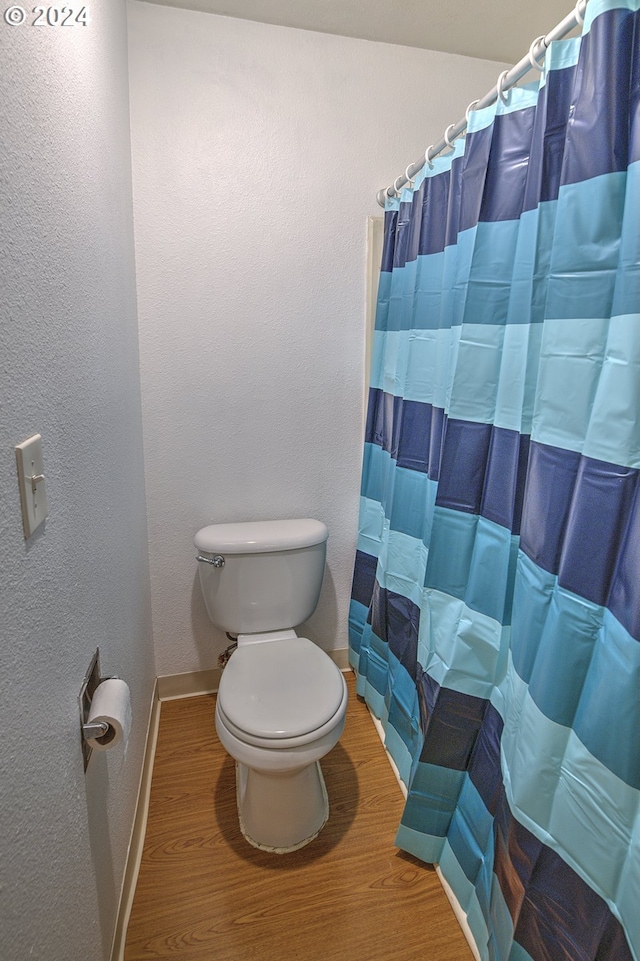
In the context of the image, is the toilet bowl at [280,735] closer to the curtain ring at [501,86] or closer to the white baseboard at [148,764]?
the white baseboard at [148,764]

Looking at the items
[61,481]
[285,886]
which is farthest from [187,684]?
[61,481]

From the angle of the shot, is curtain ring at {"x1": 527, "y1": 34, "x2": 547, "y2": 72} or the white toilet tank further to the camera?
the white toilet tank

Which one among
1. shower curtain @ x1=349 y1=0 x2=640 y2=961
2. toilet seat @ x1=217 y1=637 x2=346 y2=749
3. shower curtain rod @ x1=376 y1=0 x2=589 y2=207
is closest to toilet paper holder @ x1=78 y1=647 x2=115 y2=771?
toilet seat @ x1=217 y1=637 x2=346 y2=749

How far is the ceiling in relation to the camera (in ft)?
5.29

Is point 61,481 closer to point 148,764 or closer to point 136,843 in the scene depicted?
point 136,843

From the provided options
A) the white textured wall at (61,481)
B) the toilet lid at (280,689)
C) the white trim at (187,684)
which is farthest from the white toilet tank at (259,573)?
the white textured wall at (61,481)

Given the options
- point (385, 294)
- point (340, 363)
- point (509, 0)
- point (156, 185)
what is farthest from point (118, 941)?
point (509, 0)

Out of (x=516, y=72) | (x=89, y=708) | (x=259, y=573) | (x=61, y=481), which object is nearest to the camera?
(x=61, y=481)

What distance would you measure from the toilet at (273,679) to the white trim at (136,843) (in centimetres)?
28

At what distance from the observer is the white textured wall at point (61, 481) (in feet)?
2.01

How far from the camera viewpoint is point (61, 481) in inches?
32.5

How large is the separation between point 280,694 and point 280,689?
2cm

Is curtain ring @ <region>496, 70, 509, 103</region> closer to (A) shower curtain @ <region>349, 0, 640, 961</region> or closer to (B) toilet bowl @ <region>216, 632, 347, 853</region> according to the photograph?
(A) shower curtain @ <region>349, 0, 640, 961</region>

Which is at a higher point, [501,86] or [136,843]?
[501,86]
